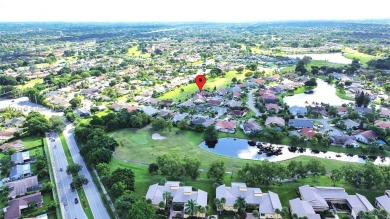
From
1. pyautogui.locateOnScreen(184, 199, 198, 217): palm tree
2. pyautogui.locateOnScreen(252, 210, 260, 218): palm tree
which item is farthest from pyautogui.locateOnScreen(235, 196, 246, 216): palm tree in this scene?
pyautogui.locateOnScreen(184, 199, 198, 217): palm tree

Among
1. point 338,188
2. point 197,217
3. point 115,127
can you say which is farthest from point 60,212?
point 338,188

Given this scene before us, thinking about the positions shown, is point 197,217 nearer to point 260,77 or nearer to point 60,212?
point 60,212

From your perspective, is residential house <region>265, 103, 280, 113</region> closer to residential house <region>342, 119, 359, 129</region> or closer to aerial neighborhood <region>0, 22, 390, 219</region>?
aerial neighborhood <region>0, 22, 390, 219</region>

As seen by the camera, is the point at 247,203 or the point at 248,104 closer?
the point at 247,203

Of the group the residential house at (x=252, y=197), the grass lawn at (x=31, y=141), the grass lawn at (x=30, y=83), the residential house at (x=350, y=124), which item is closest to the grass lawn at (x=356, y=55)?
the residential house at (x=350, y=124)

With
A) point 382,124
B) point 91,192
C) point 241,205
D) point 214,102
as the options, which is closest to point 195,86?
point 214,102

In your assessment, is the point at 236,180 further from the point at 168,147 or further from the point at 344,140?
the point at 344,140

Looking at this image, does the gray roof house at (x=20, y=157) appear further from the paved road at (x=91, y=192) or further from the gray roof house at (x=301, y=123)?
the gray roof house at (x=301, y=123)
